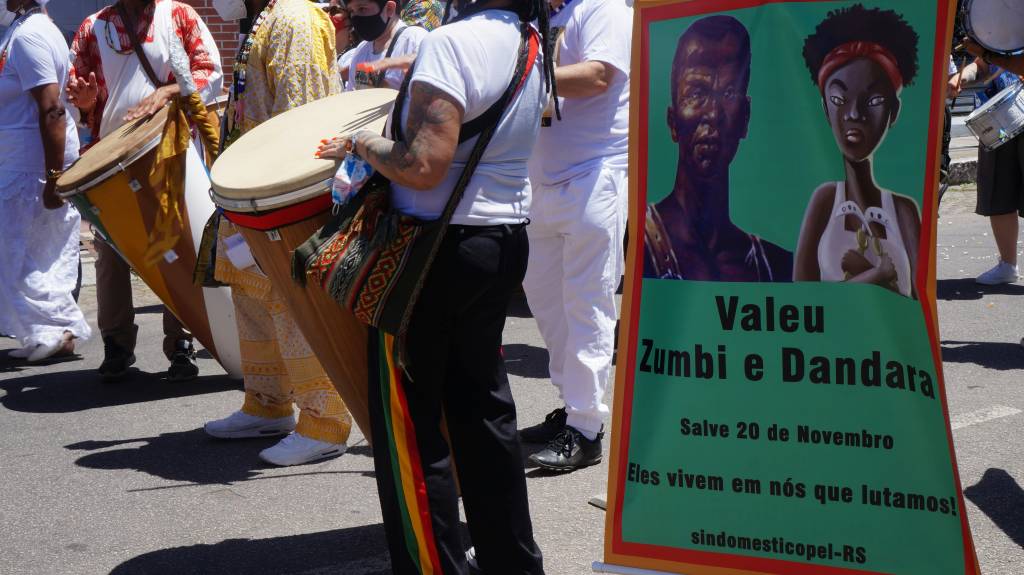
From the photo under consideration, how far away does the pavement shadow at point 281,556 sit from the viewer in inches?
142

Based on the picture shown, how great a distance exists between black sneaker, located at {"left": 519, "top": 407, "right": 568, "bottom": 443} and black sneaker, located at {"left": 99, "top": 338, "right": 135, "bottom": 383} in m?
2.43

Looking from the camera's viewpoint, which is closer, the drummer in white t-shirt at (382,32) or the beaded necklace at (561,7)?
the beaded necklace at (561,7)

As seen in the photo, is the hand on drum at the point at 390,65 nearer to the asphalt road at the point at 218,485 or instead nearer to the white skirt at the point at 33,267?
the asphalt road at the point at 218,485

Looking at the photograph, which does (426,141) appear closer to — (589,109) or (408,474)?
(408,474)

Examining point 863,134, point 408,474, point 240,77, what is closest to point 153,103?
point 240,77

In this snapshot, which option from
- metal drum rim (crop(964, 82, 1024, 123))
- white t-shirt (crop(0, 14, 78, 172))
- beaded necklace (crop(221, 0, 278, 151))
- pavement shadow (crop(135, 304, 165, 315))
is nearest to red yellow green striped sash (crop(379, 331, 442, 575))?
beaded necklace (crop(221, 0, 278, 151))

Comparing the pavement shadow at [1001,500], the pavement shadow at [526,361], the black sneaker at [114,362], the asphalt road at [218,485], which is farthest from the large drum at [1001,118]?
the black sneaker at [114,362]

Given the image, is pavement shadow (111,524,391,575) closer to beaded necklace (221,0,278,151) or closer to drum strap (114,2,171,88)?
beaded necklace (221,0,278,151)

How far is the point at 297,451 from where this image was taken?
4.57 m

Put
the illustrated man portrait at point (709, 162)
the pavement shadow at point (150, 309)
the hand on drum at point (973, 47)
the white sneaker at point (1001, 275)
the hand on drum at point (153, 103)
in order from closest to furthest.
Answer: the illustrated man portrait at point (709, 162) < the hand on drum at point (973, 47) < the hand on drum at point (153, 103) < the white sneaker at point (1001, 275) < the pavement shadow at point (150, 309)

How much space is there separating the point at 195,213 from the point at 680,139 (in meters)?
3.06

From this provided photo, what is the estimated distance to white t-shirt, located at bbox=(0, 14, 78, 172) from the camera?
6.14 metres

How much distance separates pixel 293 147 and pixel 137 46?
2513 millimetres

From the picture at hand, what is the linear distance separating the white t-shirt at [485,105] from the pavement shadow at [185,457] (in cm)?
178
